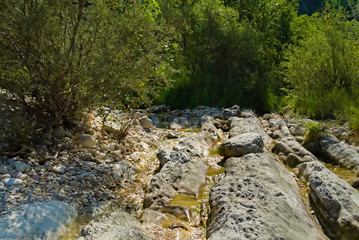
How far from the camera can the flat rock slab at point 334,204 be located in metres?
4.16

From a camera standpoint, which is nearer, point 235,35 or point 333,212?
point 333,212

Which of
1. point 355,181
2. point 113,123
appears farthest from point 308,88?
point 113,123

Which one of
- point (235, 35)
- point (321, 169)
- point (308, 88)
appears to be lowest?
point (321, 169)

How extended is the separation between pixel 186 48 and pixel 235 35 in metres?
2.11

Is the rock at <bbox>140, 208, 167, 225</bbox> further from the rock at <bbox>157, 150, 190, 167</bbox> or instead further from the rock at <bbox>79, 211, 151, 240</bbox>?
the rock at <bbox>157, 150, 190, 167</bbox>

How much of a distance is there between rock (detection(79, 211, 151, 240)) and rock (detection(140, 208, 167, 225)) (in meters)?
0.39

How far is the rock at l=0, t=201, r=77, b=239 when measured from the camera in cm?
343

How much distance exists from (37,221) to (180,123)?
22.7ft

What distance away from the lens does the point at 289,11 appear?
1988 centimetres

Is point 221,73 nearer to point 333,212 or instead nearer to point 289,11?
point 289,11

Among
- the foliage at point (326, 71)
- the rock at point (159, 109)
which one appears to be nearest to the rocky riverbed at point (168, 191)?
the foliage at point (326, 71)

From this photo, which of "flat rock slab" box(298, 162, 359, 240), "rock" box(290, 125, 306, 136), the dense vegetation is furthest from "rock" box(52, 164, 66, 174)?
"rock" box(290, 125, 306, 136)

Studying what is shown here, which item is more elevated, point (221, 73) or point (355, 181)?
point (221, 73)

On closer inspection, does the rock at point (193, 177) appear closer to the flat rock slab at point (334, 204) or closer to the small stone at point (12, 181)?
the flat rock slab at point (334, 204)
